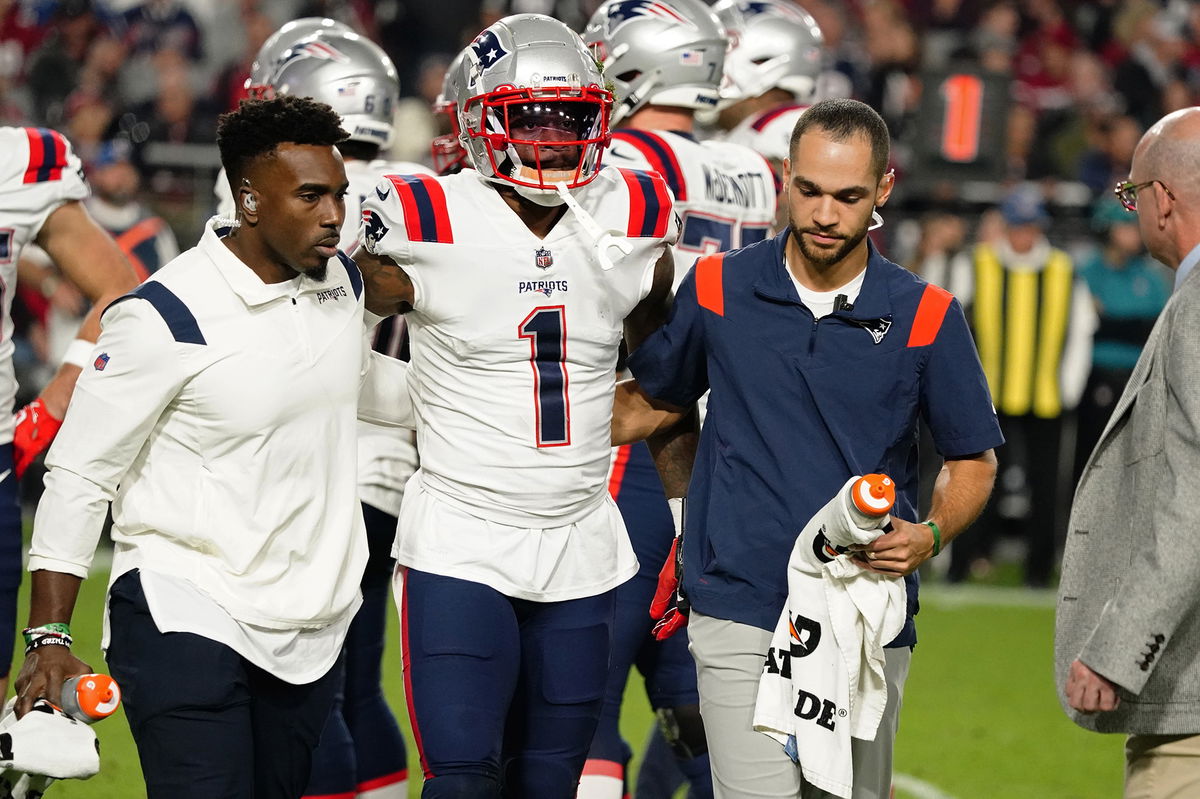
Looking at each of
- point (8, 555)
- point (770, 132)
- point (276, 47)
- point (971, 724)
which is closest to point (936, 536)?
point (8, 555)

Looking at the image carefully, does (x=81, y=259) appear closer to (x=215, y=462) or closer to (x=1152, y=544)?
(x=215, y=462)

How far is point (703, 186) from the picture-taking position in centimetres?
472

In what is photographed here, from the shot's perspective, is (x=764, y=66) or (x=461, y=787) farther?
(x=764, y=66)

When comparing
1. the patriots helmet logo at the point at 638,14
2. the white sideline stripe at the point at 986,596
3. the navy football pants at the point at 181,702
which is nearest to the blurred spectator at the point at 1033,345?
the white sideline stripe at the point at 986,596

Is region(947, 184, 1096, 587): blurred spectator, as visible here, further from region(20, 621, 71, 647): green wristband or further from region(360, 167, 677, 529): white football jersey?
region(20, 621, 71, 647): green wristband

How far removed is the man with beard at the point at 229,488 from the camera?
324cm

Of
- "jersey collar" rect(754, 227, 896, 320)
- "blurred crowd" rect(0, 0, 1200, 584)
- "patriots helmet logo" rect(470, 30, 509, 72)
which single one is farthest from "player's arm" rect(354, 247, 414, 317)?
"blurred crowd" rect(0, 0, 1200, 584)

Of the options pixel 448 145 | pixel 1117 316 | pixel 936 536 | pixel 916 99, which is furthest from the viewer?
pixel 916 99

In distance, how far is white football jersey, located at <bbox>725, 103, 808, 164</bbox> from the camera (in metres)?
5.64

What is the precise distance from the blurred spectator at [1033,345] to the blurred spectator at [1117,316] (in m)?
0.23

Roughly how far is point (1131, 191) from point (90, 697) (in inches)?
91.9

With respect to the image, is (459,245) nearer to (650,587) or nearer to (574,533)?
(574,533)

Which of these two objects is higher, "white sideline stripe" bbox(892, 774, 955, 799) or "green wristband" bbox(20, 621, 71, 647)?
"green wristband" bbox(20, 621, 71, 647)

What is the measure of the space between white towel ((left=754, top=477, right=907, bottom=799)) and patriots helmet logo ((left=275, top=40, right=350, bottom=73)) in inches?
104
